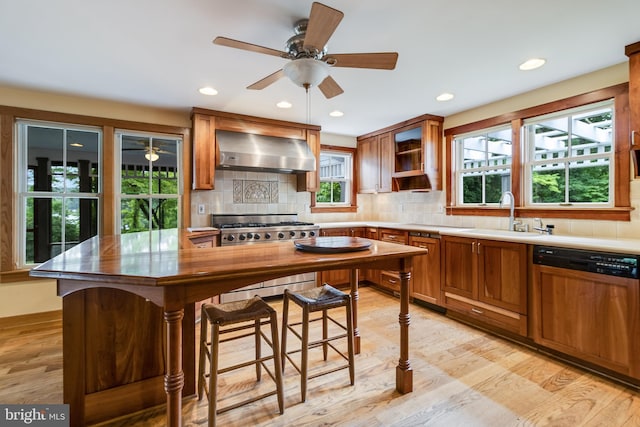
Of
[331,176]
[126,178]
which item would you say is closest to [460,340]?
[331,176]

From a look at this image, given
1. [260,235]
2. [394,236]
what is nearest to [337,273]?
[394,236]

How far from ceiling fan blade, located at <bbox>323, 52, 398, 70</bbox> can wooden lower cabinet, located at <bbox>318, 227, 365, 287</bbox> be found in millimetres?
2464

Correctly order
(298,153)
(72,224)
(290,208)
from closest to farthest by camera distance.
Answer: (72,224)
(298,153)
(290,208)

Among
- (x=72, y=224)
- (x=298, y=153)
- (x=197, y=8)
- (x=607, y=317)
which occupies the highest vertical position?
(x=197, y=8)

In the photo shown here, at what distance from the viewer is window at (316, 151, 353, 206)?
4895 mm

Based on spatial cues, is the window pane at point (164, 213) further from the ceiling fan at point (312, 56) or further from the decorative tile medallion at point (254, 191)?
the ceiling fan at point (312, 56)

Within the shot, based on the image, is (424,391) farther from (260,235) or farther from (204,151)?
(204,151)

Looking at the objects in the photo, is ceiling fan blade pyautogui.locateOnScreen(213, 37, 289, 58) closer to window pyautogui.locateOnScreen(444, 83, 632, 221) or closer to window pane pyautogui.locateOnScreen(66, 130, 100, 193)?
window pane pyautogui.locateOnScreen(66, 130, 100, 193)

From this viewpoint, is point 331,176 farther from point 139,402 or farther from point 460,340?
point 139,402

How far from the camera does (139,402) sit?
5.56 feet

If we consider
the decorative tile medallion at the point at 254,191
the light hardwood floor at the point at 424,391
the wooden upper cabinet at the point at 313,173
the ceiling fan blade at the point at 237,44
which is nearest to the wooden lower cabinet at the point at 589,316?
the light hardwood floor at the point at 424,391

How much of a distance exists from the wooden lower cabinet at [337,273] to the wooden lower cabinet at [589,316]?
2.12 meters

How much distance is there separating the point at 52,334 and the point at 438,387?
130 inches

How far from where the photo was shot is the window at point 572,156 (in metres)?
2.57
